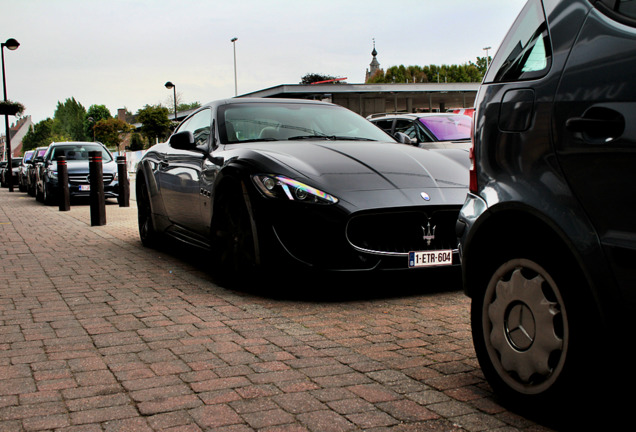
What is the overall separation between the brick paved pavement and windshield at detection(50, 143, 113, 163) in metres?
14.3

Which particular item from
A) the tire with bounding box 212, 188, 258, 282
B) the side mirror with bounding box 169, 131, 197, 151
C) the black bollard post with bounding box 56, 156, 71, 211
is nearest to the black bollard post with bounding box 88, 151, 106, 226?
the black bollard post with bounding box 56, 156, 71, 211

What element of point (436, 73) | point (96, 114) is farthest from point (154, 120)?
point (96, 114)

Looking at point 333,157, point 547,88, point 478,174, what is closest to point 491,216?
point 478,174

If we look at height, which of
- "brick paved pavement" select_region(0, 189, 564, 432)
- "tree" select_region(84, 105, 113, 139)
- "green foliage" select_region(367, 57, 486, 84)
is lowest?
"brick paved pavement" select_region(0, 189, 564, 432)

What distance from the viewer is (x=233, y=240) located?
225 inches

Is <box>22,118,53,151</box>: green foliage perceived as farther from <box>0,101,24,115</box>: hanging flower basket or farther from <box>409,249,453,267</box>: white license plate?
<box>409,249,453,267</box>: white license plate

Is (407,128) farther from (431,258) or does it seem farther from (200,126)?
(431,258)

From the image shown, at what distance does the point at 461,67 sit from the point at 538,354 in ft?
435

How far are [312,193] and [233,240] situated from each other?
3.04 ft

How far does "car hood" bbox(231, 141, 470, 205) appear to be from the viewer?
523 centimetres

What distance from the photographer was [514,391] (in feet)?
9.67

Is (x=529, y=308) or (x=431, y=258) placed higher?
(x=529, y=308)

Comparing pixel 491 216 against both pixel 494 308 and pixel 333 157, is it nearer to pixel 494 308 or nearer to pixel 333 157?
pixel 494 308

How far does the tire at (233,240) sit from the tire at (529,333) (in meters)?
2.53
